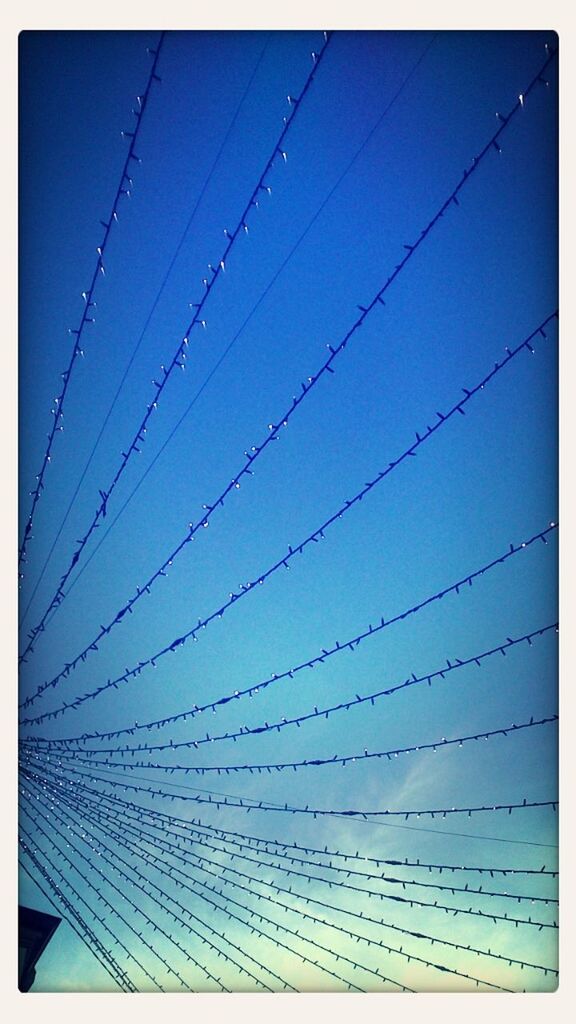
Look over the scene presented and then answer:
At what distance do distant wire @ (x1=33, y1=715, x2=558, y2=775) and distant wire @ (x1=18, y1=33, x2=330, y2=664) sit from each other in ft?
1.04

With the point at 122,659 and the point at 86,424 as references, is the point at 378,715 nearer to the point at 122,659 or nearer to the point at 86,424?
the point at 122,659

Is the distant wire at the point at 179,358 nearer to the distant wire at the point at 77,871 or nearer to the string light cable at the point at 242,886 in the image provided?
the distant wire at the point at 77,871

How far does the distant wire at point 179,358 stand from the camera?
212 cm

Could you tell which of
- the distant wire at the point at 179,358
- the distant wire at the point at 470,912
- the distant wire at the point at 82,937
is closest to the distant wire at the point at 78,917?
the distant wire at the point at 82,937

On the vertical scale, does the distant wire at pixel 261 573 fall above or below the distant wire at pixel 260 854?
above

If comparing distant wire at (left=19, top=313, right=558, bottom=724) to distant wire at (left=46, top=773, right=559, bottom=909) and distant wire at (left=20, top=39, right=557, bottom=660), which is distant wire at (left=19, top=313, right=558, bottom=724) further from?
distant wire at (left=46, top=773, right=559, bottom=909)

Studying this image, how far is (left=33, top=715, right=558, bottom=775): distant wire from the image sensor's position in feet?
6.89

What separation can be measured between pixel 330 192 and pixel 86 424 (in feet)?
2.57

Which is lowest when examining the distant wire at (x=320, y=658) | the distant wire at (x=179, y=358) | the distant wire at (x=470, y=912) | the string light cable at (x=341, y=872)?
the distant wire at (x=470, y=912)

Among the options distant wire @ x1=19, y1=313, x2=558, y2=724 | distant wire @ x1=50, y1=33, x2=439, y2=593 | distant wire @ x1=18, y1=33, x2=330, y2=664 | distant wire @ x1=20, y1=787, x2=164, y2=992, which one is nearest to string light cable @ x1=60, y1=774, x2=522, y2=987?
distant wire @ x1=20, y1=787, x2=164, y2=992

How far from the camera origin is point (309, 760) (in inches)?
83.9

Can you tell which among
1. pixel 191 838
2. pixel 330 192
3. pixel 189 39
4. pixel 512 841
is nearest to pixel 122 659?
pixel 191 838

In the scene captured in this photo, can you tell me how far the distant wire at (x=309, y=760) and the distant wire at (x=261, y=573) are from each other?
16cm

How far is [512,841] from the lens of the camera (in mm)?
2084
